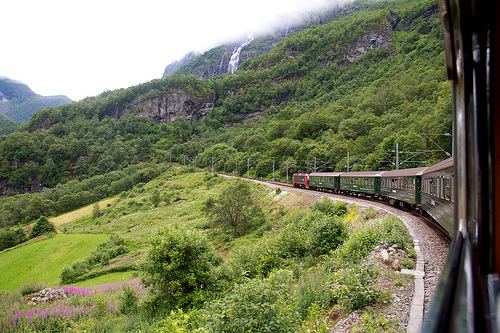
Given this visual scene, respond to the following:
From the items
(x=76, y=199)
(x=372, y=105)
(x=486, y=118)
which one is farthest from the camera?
(x=76, y=199)

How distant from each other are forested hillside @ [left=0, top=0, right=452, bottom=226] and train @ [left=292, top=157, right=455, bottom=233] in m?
12.9

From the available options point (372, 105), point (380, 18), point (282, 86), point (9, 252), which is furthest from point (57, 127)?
point (380, 18)

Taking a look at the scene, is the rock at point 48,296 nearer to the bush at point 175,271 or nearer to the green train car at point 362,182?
the bush at point 175,271

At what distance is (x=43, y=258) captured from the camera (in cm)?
3706

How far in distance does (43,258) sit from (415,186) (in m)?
43.8

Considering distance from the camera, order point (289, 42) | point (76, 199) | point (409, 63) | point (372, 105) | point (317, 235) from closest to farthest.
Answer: point (317, 235), point (372, 105), point (76, 199), point (409, 63), point (289, 42)

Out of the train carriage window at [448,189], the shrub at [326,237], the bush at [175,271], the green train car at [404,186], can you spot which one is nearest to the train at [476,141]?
the train carriage window at [448,189]

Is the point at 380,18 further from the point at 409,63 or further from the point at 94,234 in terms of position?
the point at 94,234

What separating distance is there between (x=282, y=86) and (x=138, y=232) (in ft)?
506

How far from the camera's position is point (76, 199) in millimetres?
89812

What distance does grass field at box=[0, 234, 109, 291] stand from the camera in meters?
29.5

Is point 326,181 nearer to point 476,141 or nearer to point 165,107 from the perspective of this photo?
A: point 476,141

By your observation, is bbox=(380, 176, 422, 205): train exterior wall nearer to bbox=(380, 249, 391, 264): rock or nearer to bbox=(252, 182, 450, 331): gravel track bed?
bbox=(252, 182, 450, 331): gravel track bed

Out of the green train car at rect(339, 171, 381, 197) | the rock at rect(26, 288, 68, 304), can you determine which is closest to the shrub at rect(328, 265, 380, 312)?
the rock at rect(26, 288, 68, 304)
